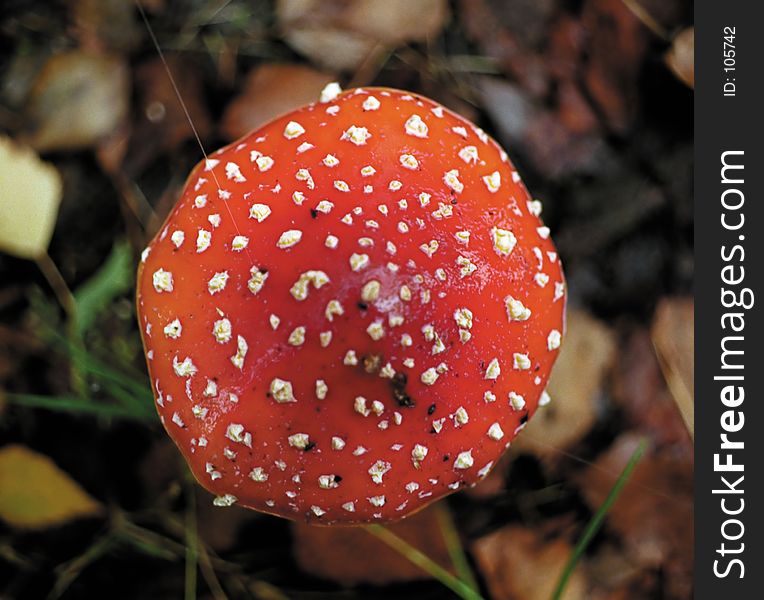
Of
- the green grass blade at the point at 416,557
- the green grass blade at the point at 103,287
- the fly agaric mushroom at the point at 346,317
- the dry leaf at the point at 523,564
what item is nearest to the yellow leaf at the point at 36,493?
the green grass blade at the point at 103,287

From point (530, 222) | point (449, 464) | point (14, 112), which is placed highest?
point (14, 112)

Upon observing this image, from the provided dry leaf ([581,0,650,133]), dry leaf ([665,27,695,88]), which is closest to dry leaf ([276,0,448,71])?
dry leaf ([581,0,650,133])

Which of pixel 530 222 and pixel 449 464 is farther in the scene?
pixel 530 222

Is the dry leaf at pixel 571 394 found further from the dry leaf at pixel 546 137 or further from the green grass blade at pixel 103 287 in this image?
the green grass blade at pixel 103 287

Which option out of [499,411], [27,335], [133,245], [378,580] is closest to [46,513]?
[27,335]

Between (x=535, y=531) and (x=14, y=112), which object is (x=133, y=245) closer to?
(x=14, y=112)

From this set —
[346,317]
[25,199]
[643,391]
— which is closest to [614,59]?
[643,391]
